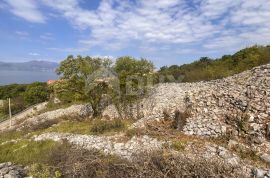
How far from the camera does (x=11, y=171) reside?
22.5ft

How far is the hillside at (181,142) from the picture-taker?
210 inches

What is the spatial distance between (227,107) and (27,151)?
268 inches

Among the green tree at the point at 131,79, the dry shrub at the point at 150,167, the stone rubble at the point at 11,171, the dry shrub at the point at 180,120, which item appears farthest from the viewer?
the green tree at the point at 131,79

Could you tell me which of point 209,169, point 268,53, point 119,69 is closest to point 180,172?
point 209,169

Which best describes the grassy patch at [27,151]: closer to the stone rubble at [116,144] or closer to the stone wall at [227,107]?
the stone rubble at [116,144]

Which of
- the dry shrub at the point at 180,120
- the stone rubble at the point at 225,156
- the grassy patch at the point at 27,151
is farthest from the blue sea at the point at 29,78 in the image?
the stone rubble at the point at 225,156

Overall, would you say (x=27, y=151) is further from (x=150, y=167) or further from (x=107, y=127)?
(x=150, y=167)

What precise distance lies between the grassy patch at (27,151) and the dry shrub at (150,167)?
181cm

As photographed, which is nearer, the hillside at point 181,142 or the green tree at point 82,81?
the hillside at point 181,142

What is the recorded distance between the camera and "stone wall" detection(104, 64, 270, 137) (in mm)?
8820

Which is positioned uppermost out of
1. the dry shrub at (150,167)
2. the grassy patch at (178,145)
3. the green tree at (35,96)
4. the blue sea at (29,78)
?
the blue sea at (29,78)

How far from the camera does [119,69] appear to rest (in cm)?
1642

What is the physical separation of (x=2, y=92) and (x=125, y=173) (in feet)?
148

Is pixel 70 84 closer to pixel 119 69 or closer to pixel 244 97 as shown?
pixel 119 69
